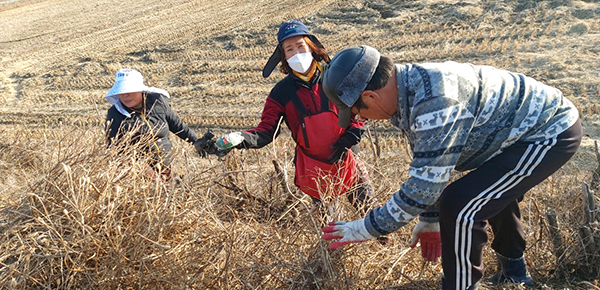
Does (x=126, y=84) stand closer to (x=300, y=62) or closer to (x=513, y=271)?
(x=300, y=62)

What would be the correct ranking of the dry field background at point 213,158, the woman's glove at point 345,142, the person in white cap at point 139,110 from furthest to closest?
the person in white cap at point 139,110 → the woman's glove at point 345,142 → the dry field background at point 213,158

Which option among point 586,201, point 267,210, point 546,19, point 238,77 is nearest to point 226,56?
point 238,77

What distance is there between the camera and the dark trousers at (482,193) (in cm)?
165

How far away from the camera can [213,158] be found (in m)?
5.96

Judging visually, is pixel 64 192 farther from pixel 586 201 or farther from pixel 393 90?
pixel 586 201

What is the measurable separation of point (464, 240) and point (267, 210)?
140 cm

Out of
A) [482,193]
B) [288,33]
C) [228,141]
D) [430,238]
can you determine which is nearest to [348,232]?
[430,238]

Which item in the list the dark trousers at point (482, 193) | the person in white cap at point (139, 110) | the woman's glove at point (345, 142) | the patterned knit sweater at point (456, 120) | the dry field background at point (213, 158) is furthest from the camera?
the person in white cap at point (139, 110)

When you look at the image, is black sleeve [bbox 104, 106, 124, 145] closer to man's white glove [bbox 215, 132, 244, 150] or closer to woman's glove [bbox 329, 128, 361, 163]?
man's white glove [bbox 215, 132, 244, 150]

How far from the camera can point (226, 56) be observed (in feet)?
41.7

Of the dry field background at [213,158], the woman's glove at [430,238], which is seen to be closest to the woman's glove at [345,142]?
the dry field background at [213,158]

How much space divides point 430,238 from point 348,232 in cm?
42

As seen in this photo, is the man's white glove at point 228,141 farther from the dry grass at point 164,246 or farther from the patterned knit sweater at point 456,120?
the patterned knit sweater at point 456,120

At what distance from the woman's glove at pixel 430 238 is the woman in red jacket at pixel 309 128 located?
0.68 m
